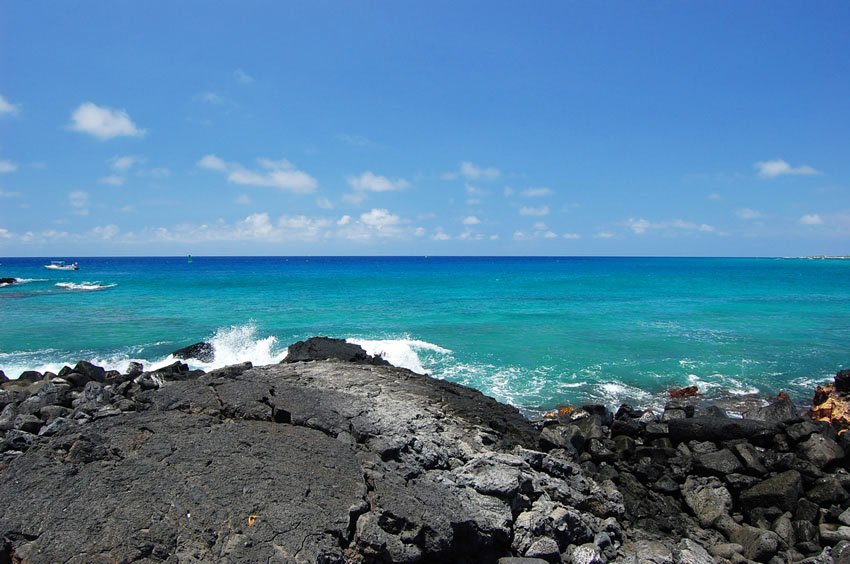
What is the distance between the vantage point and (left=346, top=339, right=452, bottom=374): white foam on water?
1861 cm

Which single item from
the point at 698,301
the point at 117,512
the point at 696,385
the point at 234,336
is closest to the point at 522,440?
the point at 117,512

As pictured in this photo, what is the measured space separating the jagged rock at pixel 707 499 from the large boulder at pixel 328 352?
20.9 ft

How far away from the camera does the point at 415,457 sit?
20.7ft

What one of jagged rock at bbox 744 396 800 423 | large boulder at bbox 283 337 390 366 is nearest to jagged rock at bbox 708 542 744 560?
jagged rock at bbox 744 396 800 423

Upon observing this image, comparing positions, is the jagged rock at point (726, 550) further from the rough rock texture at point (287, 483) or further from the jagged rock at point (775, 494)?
the jagged rock at point (775, 494)

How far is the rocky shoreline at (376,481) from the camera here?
187 inches

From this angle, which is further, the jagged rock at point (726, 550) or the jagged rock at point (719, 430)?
the jagged rock at point (719, 430)

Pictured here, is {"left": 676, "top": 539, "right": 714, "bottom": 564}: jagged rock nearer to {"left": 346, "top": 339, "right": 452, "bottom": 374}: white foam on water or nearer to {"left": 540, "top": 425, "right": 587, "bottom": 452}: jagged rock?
{"left": 540, "top": 425, "right": 587, "bottom": 452}: jagged rock

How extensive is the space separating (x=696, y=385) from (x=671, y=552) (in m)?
12.0

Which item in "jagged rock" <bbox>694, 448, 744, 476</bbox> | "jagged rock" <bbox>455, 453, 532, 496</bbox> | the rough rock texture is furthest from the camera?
"jagged rock" <bbox>694, 448, 744, 476</bbox>

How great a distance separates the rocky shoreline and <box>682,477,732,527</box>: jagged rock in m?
0.03

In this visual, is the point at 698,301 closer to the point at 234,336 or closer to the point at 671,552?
the point at 234,336

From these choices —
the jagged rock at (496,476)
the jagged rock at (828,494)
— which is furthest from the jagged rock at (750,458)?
the jagged rock at (496,476)

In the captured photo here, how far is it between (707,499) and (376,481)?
5645 mm
